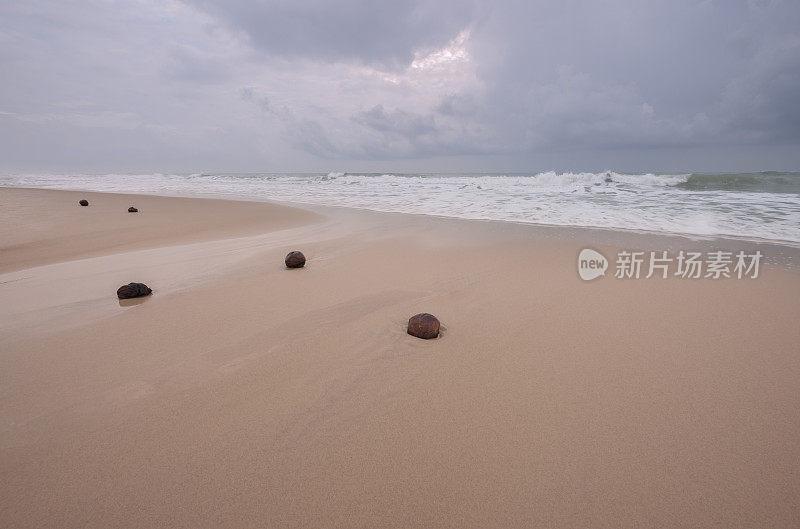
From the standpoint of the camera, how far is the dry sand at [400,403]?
4.06ft

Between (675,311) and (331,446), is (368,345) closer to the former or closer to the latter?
(331,446)

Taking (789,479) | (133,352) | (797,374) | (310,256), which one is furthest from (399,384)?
(310,256)

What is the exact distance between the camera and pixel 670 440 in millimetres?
1504

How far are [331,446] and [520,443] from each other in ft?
2.71
